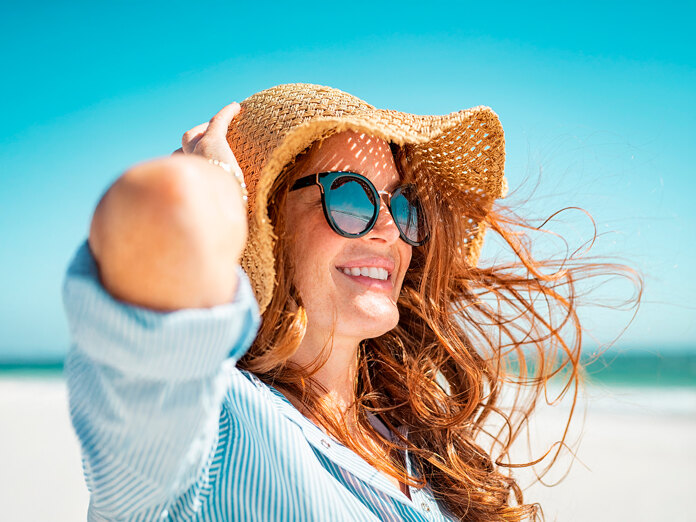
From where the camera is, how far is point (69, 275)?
0.72 m

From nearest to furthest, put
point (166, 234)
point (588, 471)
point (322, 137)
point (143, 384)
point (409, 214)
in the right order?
point (166, 234) → point (143, 384) → point (322, 137) → point (409, 214) → point (588, 471)

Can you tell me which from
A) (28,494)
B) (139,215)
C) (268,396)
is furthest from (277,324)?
(28,494)

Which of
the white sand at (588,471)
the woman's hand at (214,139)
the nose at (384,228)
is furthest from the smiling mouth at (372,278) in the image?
the white sand at (588,471)

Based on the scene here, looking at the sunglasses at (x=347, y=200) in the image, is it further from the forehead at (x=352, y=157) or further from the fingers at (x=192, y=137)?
the fingers at (x=192, y=137)

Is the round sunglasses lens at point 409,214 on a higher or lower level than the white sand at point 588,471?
higher

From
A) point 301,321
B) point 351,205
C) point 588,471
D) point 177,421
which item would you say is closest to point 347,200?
point 351,205

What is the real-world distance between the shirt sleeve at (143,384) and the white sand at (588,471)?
1915 mm

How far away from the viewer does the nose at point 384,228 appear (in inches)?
72.7

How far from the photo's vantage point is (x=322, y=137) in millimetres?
1676

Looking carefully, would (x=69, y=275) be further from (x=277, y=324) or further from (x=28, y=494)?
(x=28, y=494)

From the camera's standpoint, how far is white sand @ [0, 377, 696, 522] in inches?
212

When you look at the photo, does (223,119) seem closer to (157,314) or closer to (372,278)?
→ (372,278)

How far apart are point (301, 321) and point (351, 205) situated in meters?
0.39

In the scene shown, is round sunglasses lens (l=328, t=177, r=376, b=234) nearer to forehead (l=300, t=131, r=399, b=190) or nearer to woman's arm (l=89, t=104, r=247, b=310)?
forehead (l=300, t=131, r=399, b=190)
